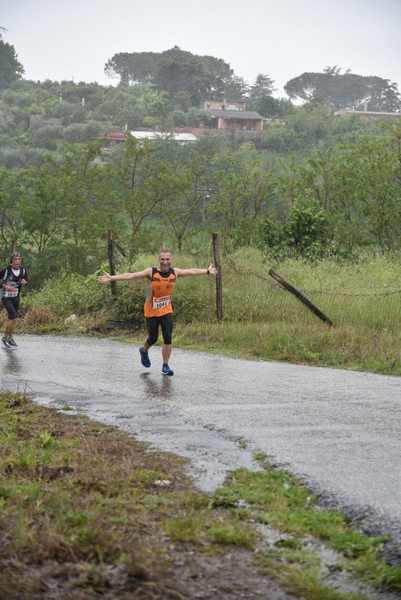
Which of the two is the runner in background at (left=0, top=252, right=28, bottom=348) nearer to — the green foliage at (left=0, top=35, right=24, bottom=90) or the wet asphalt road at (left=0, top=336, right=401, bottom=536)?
the wet asphalt road at (left=0, top=336, right=401, bottom=536)

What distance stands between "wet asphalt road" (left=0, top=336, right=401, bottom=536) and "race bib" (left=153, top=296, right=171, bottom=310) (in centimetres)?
109

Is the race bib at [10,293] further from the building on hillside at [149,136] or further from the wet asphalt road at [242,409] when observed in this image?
the building on hillside at [149,136]

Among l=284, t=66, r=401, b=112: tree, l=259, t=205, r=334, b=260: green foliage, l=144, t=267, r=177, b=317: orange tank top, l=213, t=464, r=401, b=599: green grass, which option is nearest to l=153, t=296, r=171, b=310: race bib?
l=144, t=267, r=177, b=317: orange tank top

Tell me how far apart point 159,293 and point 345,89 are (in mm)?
174600

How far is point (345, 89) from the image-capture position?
182125 mm

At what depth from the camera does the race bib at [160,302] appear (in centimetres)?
1489

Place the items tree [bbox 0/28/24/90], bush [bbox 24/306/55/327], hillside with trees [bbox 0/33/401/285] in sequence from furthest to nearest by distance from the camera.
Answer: tree [bbox 0/28/24/90] < hillside with trees [bbox 0/33/401/285] < bush [bbox 24/306/55/327]

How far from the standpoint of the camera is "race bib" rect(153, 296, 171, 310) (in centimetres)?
1489

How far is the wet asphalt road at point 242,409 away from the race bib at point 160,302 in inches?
43.0

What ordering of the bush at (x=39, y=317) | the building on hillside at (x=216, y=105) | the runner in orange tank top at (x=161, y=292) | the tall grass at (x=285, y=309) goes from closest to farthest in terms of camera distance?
the runner in orange tank top at (x=161, y=292) → the tall grass at (x=285, y=309) → the bush at (x=39, y=317) → the building on hillside at (x=216, y=105)

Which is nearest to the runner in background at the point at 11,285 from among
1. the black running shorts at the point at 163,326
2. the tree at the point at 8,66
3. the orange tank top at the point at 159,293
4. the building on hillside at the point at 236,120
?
the black running shorts at the point at 163,326

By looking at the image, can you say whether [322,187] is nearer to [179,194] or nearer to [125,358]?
[179,194]

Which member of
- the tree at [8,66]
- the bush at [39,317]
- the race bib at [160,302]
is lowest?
the bush at [39,317]

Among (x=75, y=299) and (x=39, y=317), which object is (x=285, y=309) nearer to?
(x=75, y=299)
